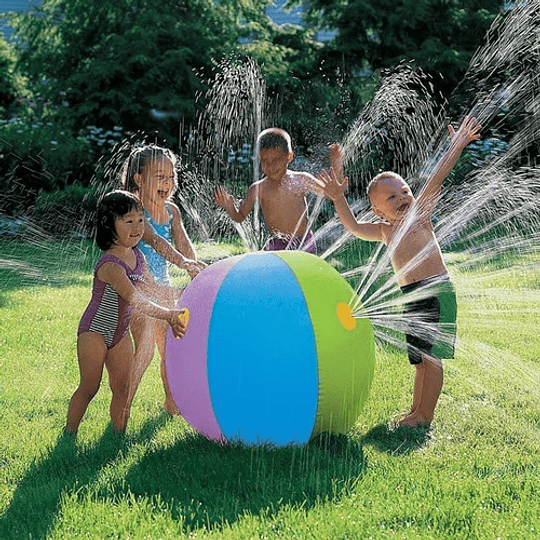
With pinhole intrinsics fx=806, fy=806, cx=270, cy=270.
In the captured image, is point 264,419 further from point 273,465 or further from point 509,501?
point 509,501

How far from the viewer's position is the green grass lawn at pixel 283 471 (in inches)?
109

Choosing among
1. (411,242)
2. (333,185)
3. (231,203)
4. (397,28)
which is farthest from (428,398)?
(397,28)

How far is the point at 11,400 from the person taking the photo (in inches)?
173

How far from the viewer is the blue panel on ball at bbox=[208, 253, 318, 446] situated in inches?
126

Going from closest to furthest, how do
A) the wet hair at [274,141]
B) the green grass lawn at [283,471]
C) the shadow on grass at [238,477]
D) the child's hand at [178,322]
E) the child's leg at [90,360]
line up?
the green grass lawn at [283,471]
the shadow on grass at [238,477]
the child's hand at [178,322]
the child's leg at [90,360]
the wet hair at [274,141]

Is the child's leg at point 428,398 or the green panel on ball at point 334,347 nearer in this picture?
the green panel on ball at point 334,347

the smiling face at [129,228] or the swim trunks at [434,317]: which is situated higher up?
the smiling face at [129,228]

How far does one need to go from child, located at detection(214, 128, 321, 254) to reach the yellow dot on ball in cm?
147

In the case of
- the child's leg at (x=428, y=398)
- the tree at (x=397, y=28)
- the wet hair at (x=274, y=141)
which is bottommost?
the child's leg at (x=428, y=398)

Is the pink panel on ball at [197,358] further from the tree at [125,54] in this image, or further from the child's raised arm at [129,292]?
the tree at [125,54]

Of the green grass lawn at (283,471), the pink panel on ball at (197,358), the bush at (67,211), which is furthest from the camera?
the bush at (67,211)

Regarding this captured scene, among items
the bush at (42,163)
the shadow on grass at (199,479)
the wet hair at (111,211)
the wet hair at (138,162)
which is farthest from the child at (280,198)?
the bush at (42,163)

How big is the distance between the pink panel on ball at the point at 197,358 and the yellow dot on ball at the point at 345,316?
19.8 inches

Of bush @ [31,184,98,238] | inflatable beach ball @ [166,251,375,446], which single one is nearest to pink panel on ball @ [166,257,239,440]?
inflatable beach ball @ [166,251,375,446]
